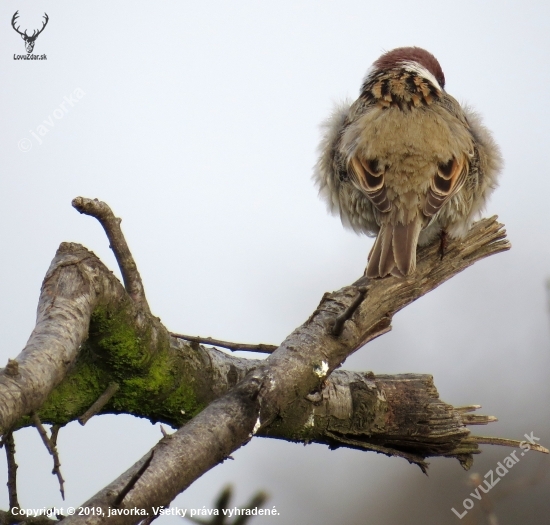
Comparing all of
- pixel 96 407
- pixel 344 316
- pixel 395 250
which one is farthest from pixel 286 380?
pixel 395 250

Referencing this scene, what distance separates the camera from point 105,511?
199 centimetres

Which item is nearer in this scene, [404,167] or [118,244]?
[118,244]

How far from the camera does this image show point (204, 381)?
3.46 meters

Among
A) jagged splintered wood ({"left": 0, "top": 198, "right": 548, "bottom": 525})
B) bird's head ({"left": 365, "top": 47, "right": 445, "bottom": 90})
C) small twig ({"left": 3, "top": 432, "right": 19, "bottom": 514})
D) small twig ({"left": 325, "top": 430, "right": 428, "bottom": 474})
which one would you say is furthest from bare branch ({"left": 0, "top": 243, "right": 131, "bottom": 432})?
bird's head ({"left": 365, "top": 47, "right": 445, "bottom": 90})

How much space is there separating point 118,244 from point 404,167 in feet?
6.53

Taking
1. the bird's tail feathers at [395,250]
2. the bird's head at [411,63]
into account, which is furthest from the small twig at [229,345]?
the bird's head at [411,63]

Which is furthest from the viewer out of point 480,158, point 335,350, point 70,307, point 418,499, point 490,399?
point 490,399

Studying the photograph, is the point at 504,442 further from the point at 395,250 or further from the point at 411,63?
the point at 411,63

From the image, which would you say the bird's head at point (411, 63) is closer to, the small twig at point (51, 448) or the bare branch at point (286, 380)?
the bare branch at point (286, 380)

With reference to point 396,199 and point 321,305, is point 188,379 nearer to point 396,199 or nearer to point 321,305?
point 321,305

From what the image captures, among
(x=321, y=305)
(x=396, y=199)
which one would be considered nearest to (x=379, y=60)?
(x=396, y=199)

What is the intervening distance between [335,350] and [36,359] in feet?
4.46

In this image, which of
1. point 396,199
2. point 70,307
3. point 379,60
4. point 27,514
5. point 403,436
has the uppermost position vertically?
point 379,60

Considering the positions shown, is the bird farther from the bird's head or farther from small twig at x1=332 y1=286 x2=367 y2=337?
small twig at x1=332 y1=286 x2=367 y2=337
